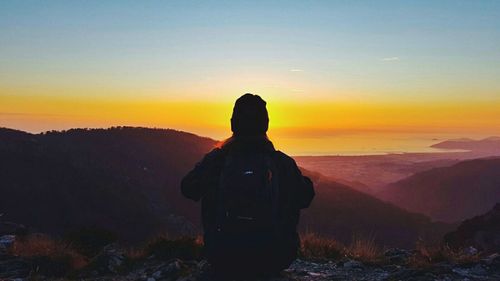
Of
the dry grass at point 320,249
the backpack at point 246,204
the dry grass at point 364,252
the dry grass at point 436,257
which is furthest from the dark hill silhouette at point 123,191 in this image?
the backpack at point 246,204

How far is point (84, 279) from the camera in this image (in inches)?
348

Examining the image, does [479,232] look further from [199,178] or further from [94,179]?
[94,179]

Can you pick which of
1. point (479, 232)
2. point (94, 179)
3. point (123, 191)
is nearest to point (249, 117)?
point (479, 232)

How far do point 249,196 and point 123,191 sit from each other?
127ft

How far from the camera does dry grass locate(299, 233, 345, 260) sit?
33.2 ft

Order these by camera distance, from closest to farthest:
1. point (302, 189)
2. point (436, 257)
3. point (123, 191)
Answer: point (302, 189)
point (436, 257)
point (123, 191)

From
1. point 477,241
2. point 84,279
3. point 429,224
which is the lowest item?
point 429,224

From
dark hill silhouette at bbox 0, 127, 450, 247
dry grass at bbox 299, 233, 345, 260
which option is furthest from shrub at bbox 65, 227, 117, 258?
dark hill silhouette at bbox 0, 127, 450, 247

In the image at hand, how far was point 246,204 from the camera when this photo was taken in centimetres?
508

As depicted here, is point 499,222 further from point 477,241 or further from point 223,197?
point 223,197

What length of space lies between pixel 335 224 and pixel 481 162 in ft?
172

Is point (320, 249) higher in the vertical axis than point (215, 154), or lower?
lower

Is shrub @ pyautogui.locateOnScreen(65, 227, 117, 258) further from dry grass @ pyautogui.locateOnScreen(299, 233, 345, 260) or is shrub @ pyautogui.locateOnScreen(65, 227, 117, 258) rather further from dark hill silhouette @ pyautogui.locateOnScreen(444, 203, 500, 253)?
dark hill silhouette @ pyautogui.locateOnScreen(444, 203, 500, 253)

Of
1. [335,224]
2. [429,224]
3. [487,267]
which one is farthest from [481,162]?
[487,267]
